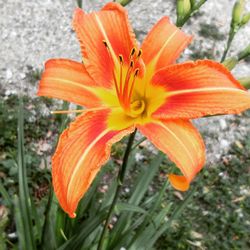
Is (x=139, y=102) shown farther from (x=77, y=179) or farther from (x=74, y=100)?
(x=77, y=179)

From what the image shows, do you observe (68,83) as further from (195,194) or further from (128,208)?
(195,194)

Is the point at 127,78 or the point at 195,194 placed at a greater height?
the point at 127,78

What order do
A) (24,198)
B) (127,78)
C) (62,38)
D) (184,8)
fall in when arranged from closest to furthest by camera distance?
(127,78) < (184,8) < (24,198) < (62,38)

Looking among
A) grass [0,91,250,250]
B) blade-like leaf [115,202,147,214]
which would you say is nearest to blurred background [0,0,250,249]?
grass [0,91,250,250]

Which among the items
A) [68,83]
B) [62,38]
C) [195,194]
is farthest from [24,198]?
[62,38]

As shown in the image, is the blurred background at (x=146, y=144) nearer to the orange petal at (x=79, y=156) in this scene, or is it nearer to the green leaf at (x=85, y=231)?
the green leaf at (x=85, y=231)

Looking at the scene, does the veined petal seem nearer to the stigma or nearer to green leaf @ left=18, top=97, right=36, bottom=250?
the stigma
